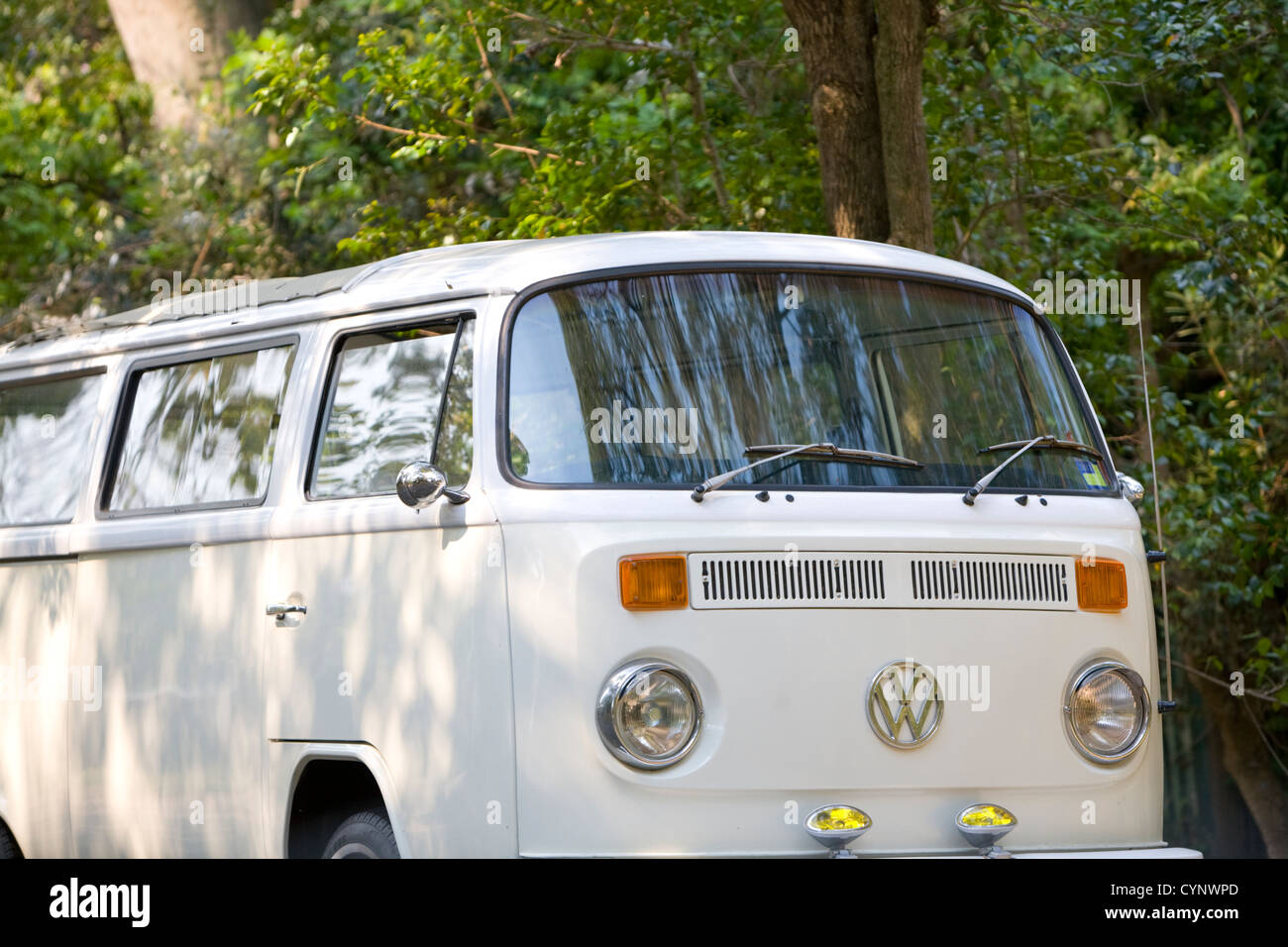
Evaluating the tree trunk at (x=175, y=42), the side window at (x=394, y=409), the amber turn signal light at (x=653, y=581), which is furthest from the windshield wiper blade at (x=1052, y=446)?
the tree trunk at (x=175, y=42)

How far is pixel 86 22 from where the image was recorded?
2273 cm

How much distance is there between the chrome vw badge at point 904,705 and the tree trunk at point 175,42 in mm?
15549

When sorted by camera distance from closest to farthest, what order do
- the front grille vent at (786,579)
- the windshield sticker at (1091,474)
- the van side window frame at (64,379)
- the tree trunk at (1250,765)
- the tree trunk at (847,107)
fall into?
the front grille vent at (786,579)
the windshield sticker at (1091,474)
the van side window frame at (64,379)
the tree trunk at (847,107)
the tree trunk at (1250,765)

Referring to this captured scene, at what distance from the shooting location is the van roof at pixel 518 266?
4980 mm

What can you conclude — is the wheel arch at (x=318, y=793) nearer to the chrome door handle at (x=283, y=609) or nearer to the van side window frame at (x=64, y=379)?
the chrome door handle at (x=283, y=609)

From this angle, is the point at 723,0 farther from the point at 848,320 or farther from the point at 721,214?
the point at 848,320

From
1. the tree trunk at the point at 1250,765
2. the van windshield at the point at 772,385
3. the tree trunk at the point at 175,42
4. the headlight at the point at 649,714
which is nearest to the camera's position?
the headlight at the point at 649,714

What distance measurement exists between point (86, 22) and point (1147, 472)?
58.3 feet

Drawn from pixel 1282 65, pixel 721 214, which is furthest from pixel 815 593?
pixel 1282 65

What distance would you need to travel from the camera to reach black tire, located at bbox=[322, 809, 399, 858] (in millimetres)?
4973

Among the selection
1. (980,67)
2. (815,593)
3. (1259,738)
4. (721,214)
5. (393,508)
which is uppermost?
(980,67)

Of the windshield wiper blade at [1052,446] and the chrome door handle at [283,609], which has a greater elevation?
the windshield wiper blade at [1052,446]

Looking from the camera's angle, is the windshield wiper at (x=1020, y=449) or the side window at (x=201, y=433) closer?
the windshield wiper at (x=1020, y=449)

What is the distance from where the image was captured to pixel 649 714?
446 cm
